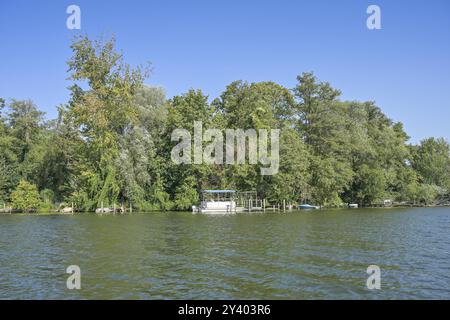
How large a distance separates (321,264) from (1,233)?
24.5 m

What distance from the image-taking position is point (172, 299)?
14.0 m

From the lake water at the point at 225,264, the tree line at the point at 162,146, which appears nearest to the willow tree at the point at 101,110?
the tree line at the point at 162,146

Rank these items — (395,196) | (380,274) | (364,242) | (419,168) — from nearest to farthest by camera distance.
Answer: (380,274), (364,242), (395,196), (419,168)

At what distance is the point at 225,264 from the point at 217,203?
1566 inches

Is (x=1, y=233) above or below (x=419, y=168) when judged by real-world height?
below

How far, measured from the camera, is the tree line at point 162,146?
5659 cm

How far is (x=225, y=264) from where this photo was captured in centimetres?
1959

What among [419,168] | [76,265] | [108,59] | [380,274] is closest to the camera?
[380,274]

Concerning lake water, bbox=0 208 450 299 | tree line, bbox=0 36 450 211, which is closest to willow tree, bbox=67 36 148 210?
tree line, bbox=0 36 450 211

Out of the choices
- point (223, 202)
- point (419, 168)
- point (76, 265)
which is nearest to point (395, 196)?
point (419, 168)

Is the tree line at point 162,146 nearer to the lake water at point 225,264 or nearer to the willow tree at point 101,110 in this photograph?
the willow tree at point 101,110
